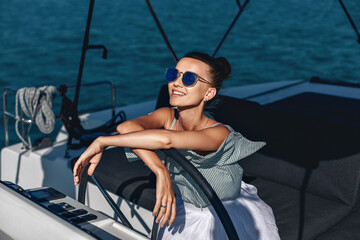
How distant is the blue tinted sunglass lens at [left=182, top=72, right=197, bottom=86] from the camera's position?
167 centimetres

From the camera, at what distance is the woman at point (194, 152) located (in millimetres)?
1589

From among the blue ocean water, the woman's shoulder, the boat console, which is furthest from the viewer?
the blue ocean water

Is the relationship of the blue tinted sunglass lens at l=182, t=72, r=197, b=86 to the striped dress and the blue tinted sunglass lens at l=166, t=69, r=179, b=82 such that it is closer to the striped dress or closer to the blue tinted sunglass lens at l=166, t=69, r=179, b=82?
the blue tinted sunglass lens at l=166, t=69, r=179, b=82

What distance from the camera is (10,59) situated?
515 inches

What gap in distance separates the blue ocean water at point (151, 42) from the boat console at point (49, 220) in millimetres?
6710

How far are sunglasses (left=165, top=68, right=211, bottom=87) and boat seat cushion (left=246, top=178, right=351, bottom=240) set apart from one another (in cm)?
89

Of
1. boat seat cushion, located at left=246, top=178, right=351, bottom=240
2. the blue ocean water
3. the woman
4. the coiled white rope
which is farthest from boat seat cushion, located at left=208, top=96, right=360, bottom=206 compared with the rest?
the blue ocean water

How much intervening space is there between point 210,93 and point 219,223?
547mm

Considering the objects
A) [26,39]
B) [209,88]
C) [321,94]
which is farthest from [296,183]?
[26,39]

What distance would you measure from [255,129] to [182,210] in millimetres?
1051

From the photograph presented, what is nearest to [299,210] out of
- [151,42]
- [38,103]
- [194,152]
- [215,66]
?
[194,152]

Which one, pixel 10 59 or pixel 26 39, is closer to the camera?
pixel 10 59

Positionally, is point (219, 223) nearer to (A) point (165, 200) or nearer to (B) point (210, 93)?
(A) point (165, 200)

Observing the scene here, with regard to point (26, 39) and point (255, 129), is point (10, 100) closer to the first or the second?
point (26, 39)
